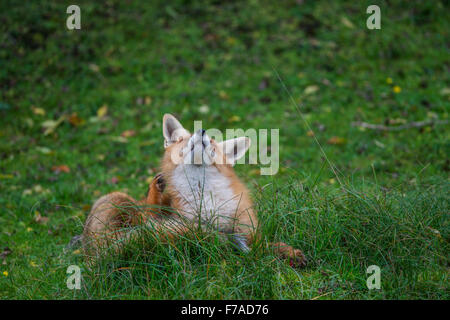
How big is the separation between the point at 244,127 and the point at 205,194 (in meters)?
4.30

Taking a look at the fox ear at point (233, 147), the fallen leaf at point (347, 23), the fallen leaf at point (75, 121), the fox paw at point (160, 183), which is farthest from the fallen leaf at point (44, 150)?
the fallen leaf at point (347, 23)

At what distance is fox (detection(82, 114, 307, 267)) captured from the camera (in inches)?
154

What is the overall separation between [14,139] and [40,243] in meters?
3.79

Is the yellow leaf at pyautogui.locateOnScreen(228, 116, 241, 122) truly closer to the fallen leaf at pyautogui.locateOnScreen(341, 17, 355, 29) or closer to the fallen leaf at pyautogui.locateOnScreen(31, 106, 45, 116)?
the fallen leaf at pyautogui.locateOnScreen(31, 106, 45, 116)

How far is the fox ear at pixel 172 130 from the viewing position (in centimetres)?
455

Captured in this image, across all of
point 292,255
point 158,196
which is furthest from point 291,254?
point 158,196

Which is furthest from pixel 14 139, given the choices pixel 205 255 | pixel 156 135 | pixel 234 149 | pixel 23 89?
pixel 205 255

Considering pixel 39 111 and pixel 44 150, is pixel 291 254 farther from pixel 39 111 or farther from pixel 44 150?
pixel 39 111

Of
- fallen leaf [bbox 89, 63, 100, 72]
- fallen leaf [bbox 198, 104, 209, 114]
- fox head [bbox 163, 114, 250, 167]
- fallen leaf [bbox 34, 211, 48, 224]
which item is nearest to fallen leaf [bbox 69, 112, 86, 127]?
fallen leaf [bbox 89, 63, 100, 72]

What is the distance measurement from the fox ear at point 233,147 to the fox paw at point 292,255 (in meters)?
1.03

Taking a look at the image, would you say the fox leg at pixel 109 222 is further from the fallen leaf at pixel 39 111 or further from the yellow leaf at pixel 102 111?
the fallen leaf at pixel 39 111

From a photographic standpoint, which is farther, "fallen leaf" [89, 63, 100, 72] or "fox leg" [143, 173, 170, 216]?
"fallen leaf" [89, 63, 100, 72]

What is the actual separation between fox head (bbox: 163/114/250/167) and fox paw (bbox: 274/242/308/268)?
0.95 m

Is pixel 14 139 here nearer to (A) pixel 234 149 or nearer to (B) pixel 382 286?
(A) pixel 234 149
